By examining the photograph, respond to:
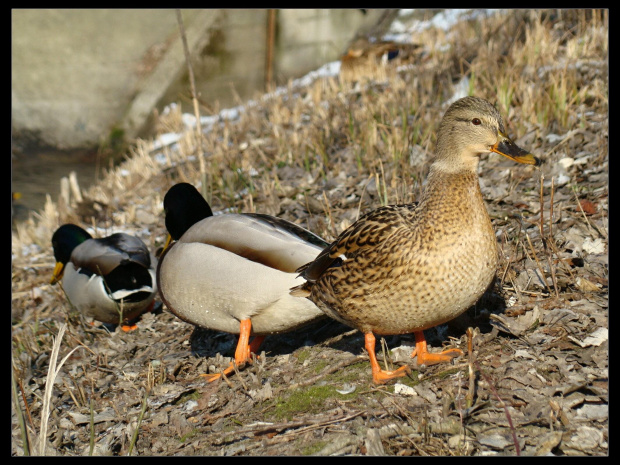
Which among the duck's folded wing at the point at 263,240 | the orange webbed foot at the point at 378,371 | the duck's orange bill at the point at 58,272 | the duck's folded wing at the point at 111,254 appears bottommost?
the duck's orange bill at the point at 58,272

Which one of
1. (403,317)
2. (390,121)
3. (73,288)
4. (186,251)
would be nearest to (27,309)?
(73,288)

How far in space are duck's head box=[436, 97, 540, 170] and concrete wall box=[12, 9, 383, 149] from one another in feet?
26.5

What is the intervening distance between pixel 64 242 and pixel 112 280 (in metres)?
1.02

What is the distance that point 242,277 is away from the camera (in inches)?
134

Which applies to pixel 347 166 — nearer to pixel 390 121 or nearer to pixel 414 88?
pixel 390 121

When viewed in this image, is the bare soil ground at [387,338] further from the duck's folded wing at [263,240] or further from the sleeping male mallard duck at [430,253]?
the duck's folded wing at [263,240]

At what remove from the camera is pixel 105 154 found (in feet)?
35.0

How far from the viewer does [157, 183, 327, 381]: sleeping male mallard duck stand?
3357 mm

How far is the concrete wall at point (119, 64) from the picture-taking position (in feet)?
35.3

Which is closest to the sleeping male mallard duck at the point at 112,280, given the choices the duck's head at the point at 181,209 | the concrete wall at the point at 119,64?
the duck's head at the point at 181,209

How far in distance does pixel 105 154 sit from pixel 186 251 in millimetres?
7618

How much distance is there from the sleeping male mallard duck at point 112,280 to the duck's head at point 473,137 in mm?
2781

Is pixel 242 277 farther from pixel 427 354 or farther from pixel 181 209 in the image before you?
pixel 181 209

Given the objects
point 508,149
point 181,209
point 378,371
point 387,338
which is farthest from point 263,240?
point 508,149
